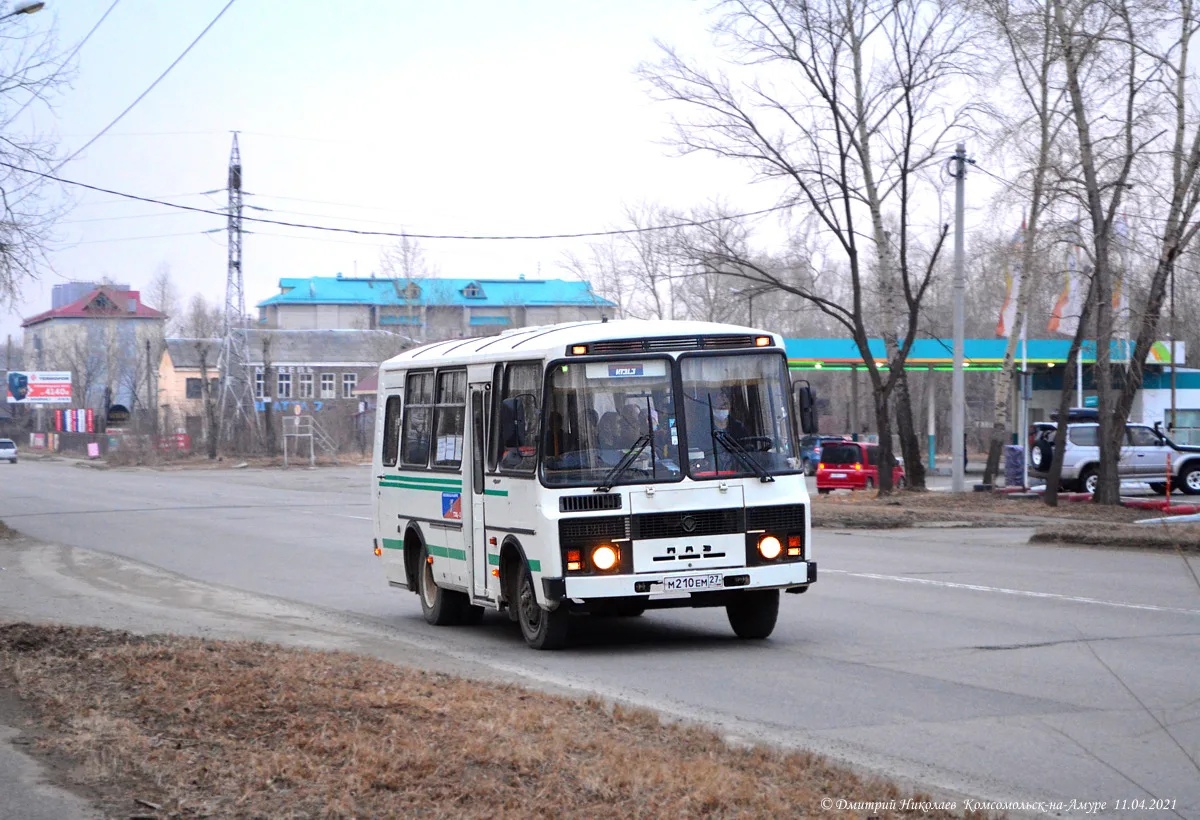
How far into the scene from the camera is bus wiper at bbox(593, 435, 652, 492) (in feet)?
36.2

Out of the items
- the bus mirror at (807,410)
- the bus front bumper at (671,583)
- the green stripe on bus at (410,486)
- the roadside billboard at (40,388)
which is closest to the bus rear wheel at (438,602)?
the green stripe on bus at (410,486)

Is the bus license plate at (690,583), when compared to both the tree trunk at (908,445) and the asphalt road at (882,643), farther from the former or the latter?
the tree trunk at (908,445)

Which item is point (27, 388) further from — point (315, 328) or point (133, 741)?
point (133, 741)

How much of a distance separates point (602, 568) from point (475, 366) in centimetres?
278

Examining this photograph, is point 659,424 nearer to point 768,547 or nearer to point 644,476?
point 644,476

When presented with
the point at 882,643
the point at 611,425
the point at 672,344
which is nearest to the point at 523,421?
the point at 611,425

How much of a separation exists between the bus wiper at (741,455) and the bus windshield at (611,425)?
395 millimetres

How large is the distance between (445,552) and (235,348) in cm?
5373

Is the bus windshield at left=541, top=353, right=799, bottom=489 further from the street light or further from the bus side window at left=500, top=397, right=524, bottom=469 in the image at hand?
the street light

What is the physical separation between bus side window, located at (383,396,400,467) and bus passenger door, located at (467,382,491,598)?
2.07m

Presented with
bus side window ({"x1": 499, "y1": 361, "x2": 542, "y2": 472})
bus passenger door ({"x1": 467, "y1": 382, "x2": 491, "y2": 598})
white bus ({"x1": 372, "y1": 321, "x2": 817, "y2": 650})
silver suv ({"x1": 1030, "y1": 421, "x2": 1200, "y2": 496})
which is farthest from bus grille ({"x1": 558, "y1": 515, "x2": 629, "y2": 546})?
silver suv ({"x1": 1030, "y1": 421, "x2": 1200, "y2": 496})

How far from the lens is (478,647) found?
12219mm

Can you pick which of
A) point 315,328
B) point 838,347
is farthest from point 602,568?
point 315,328

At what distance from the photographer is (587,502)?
1100 cm
